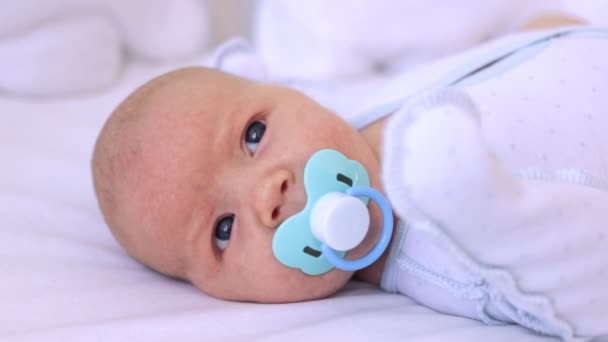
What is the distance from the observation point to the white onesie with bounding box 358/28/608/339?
527mm

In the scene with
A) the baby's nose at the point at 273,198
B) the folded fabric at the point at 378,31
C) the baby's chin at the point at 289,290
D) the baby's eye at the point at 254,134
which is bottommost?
the baby's chin at the point at 289,290

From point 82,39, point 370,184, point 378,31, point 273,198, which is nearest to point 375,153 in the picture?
point 370,184

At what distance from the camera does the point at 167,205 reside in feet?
2.60

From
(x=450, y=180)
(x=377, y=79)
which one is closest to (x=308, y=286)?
(x=450, y=180)

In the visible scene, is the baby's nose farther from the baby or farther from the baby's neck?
the baby's neck

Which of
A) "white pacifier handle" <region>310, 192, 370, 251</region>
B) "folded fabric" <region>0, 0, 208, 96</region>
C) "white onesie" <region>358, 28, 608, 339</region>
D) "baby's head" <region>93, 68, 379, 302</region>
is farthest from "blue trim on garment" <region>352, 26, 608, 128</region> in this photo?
"folded fabric" <region>0, 0, 208, 96</region>

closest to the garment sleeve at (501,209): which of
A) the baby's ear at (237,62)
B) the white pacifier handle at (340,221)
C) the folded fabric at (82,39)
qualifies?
the white pacifier handle at (340,221)

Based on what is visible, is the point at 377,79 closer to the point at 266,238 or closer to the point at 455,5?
the point at 455,5

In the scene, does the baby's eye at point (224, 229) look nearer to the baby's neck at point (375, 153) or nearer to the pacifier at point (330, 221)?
the pacifier at point (330, 221)

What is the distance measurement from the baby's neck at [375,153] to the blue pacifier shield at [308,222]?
0.10 meters

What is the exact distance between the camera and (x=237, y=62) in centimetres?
115

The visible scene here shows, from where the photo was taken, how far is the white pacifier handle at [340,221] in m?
0.70

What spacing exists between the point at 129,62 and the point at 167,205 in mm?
686

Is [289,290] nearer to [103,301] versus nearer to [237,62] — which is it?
[103,301]
